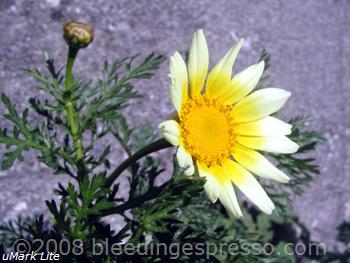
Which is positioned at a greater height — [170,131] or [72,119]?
[72,119]

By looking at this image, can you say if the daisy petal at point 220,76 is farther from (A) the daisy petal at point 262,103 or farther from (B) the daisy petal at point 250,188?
(B) the daisy petal at point 250,188

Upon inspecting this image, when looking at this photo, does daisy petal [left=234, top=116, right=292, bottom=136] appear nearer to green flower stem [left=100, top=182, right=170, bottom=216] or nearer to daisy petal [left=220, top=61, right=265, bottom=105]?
daisy petal [left=220, top=61, right=265, bottom=105]

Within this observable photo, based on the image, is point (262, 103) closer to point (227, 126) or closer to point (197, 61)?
point (227, 126)

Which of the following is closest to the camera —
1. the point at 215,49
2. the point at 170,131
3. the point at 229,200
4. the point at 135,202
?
the point at 170,131

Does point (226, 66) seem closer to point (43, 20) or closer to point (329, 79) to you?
point (43, 20)

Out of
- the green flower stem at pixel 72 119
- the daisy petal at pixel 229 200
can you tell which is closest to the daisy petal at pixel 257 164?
the daisy petal at pixel 229 200

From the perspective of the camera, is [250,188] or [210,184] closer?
[210,184]

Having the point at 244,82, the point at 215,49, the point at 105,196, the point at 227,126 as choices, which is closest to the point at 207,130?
the point at 227,126
